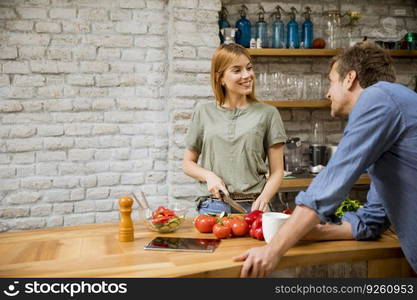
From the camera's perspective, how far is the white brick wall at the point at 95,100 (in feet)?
11.8

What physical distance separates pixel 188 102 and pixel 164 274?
233 centimetres

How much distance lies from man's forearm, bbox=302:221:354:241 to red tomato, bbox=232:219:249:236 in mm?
249

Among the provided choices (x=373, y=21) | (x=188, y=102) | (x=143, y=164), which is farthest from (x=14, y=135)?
(x=373, y=21)

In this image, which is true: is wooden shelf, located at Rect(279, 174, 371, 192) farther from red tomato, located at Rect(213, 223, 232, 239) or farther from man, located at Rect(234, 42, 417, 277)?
man, located at Rect(234, 42, 417, 277)

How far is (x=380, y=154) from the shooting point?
4.93 feet

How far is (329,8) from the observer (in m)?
4.35

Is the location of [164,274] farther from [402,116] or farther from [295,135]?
[295,135]

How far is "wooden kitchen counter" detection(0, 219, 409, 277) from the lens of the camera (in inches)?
60.6

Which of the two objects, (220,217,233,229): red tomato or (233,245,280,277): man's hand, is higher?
(220,217,233,229): red tomato

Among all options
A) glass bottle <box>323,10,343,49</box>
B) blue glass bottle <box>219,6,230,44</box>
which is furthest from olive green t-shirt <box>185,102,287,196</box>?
glass bottle <box>323,10,343,49</box>

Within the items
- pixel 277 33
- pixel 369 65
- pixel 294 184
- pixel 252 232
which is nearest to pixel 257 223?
pixel 252 232

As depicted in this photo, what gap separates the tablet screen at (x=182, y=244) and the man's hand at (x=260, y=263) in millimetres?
208

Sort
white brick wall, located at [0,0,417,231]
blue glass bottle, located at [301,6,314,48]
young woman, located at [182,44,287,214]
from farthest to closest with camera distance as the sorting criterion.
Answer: blue glass bottle, located at [301,6,314,48]
white brick wall, located at [0,0,417,231]
young woman, located at [182,44,287,214]

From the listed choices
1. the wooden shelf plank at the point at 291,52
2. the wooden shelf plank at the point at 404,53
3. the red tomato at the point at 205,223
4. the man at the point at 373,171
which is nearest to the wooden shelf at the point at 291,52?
the wooden shelf plank at the point at 291,52
